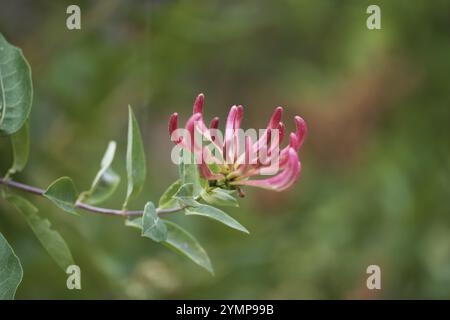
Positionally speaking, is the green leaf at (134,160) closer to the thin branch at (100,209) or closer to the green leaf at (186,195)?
→ the thin branch at (100,209)

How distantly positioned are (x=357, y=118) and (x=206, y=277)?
1217 mm

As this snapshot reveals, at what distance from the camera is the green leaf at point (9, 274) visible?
116 cm

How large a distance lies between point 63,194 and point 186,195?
0.25 m

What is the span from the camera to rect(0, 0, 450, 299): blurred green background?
8.00ft

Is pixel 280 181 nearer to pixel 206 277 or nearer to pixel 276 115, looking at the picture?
pixel 276 115

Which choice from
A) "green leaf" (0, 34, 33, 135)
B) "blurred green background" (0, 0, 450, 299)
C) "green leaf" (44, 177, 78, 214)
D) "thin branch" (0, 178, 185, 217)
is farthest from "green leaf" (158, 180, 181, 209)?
"blurred green background" (0, 0, 450, 299)

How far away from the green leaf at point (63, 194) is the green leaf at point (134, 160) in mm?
90

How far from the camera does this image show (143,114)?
3.20 metres

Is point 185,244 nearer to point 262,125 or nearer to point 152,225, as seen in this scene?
point 152,225

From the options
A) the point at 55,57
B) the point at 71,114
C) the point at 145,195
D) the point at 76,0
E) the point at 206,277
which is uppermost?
the point at 76,0

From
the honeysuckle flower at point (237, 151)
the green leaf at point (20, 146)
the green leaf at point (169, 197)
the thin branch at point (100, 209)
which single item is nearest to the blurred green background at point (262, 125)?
the green leaf at point (20, 146)

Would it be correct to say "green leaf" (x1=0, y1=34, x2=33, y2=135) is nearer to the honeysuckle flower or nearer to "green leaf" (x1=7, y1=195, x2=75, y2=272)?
"green leaf" (x1=7, y1=195, x2=75, y2=272)

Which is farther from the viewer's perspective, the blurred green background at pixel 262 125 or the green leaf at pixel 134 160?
the blurred green background at pixel 262 125
